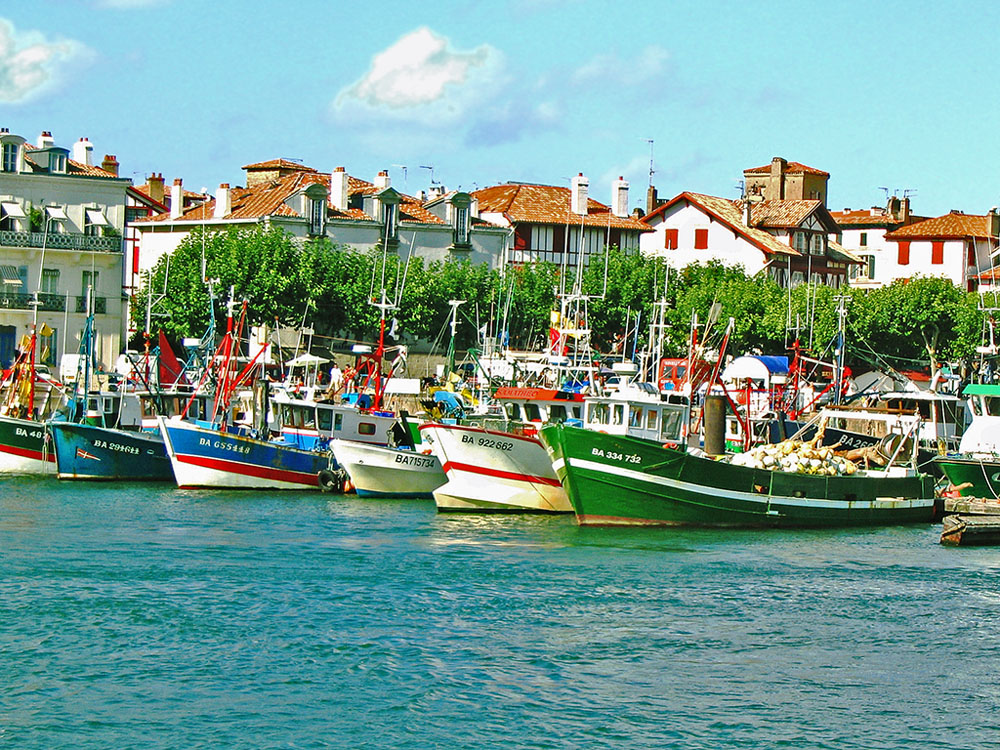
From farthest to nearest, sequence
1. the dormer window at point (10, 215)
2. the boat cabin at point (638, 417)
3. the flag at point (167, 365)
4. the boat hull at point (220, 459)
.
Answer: the dormer window at point (10, 215) → the flag at point (167, 365) → the boat hull at point (220, 459) → the boat cabin at point (638, 417)

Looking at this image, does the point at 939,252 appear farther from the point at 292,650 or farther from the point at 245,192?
the point at 292,650

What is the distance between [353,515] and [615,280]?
1842 inches

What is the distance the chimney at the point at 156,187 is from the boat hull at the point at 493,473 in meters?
64.6

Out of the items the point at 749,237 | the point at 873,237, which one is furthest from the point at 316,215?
the point at 873,237

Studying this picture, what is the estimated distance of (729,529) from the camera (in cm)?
4088

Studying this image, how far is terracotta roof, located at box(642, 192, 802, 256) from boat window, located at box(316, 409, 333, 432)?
51502 millimetres

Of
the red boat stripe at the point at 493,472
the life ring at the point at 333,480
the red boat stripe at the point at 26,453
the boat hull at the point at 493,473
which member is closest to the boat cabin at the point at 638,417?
the boat hull at the point at 493,473

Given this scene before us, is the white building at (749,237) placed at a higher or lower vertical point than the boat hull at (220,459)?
higher

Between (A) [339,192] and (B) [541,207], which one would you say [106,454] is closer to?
(A) [339,192]

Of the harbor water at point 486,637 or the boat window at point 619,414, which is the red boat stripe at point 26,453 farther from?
the boat window at point 619,414

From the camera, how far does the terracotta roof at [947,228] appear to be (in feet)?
365

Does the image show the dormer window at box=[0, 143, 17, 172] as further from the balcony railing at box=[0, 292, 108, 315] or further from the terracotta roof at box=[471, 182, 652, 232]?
the terracotta roof at box=[471, 182, 652, 232]

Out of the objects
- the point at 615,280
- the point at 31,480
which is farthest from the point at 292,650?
the point at 615,280

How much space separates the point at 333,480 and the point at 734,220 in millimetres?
56236
